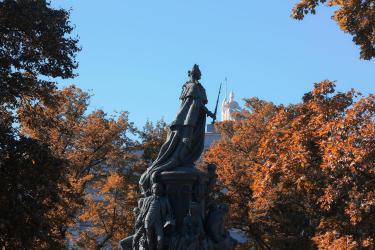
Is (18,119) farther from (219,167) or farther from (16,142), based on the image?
(219,167)

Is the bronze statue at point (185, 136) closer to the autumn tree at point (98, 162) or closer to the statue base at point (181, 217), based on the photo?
the statue base at point (181, 217)

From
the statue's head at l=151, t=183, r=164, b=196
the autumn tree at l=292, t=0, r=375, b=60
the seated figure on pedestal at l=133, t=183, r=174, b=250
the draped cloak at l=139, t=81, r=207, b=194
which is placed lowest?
the seated figure on pedestal at l=133, t=183, r=174, b=250

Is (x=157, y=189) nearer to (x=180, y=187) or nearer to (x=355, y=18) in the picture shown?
(x=180, y=187)

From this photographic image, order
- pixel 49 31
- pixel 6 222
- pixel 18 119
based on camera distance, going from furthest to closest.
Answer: pixel 18 119
pixel 49 31
pixel 6 222

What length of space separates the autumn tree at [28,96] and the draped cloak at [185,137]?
11.8 ft

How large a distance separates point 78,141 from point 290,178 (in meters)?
10.7

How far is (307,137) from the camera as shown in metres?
17.4

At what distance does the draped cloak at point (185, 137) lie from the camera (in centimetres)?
1130

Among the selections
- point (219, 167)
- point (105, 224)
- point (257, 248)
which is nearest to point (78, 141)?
point (105, 224)

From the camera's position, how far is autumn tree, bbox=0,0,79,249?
13578mm

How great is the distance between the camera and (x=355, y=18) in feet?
45.3

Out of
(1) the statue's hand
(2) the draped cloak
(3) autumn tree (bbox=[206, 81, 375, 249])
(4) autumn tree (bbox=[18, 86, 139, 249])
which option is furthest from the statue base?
(4) autumn tree (bbox=[18, 86, 139, 249])

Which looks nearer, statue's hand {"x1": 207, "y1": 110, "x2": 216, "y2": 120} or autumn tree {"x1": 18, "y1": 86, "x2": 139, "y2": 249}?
statue's hand {"x1": 207, "y1": 110, "x2": 216, "y2": 120}

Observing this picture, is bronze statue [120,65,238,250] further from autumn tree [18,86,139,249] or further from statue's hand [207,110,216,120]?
autumn tree [18,86,139,249]
